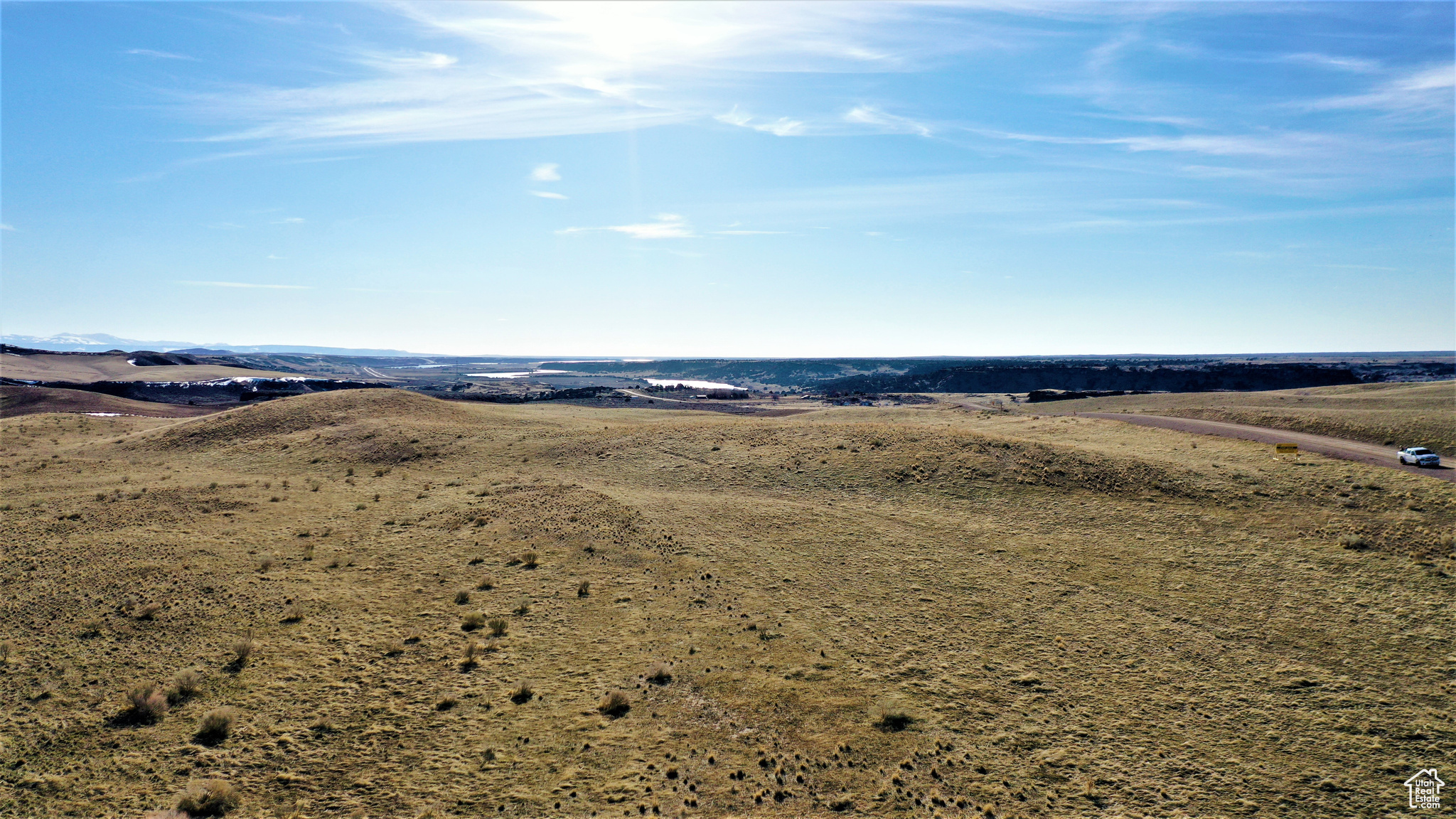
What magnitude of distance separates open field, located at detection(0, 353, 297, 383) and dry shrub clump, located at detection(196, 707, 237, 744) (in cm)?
14665

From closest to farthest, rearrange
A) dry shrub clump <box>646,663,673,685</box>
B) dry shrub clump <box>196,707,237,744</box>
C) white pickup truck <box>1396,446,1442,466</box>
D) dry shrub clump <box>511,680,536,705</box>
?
dry shrub clump <box>196,707,237,744</box> < dry shrub clump <box>511,680,536,705</box> < dry shrub clump <box>646,663,673,685</box> < white pickup truck <box>1396,446,1442,466</box>

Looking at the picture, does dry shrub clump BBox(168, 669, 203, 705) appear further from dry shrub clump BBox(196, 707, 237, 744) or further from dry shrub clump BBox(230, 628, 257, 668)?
dry shrub clump BBox(196, 707, 237, 744)

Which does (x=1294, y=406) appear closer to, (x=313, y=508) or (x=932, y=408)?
(x=932, y=408)

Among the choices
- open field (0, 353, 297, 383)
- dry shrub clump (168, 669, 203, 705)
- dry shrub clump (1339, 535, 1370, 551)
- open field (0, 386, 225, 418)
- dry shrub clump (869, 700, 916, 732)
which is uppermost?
open field (0, 353, 297, 383)

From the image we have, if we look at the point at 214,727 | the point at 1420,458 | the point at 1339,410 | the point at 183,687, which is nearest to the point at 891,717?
the point at 214,727

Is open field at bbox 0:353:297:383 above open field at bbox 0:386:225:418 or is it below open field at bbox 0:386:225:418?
above

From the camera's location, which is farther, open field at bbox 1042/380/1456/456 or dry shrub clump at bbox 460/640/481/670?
open field at bbox 1042/380/1456/456

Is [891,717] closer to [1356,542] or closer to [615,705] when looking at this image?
[615,705]

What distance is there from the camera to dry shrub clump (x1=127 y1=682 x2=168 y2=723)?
47.4ft

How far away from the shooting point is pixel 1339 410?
55.4 metres

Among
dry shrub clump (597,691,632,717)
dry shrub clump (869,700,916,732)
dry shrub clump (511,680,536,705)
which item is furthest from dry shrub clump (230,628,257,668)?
dry shrub clump (869,700,916,732)

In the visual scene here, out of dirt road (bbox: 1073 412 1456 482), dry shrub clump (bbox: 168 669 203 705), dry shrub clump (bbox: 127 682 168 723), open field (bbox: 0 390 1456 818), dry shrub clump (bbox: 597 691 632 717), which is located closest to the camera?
open field (bbox: 0 390 1456 818)

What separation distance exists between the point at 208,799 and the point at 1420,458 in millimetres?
55254

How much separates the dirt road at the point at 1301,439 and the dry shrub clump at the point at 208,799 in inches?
2026
